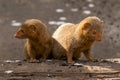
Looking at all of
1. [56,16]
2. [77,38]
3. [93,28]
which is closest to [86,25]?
[93,28]

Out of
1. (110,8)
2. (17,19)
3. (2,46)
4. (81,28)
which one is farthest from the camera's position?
(110,8)

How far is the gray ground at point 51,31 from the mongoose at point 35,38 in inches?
8.7

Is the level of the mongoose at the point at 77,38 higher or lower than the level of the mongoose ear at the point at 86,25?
lower

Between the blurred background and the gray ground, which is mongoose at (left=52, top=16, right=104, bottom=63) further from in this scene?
the blurred background

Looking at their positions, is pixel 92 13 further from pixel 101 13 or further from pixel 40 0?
pixel 40 0

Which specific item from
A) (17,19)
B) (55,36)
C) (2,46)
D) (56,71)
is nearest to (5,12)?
(17,19)

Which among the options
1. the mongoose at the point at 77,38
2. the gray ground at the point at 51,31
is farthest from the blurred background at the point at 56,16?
the mongoose at the point at 77,38

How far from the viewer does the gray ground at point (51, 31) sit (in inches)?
252

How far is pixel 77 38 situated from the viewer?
6.95 metres

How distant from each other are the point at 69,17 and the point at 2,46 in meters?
3.21

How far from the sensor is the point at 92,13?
14617 millimetres

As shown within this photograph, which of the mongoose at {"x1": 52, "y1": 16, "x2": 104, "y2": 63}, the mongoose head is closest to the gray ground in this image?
the mongoose at {"x1": 52, "y1": 16, "x2": 104, "y2": 63}

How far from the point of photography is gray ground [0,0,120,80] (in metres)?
6.41

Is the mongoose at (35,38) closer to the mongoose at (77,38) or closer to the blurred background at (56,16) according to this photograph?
the mongoose at (77,38)
